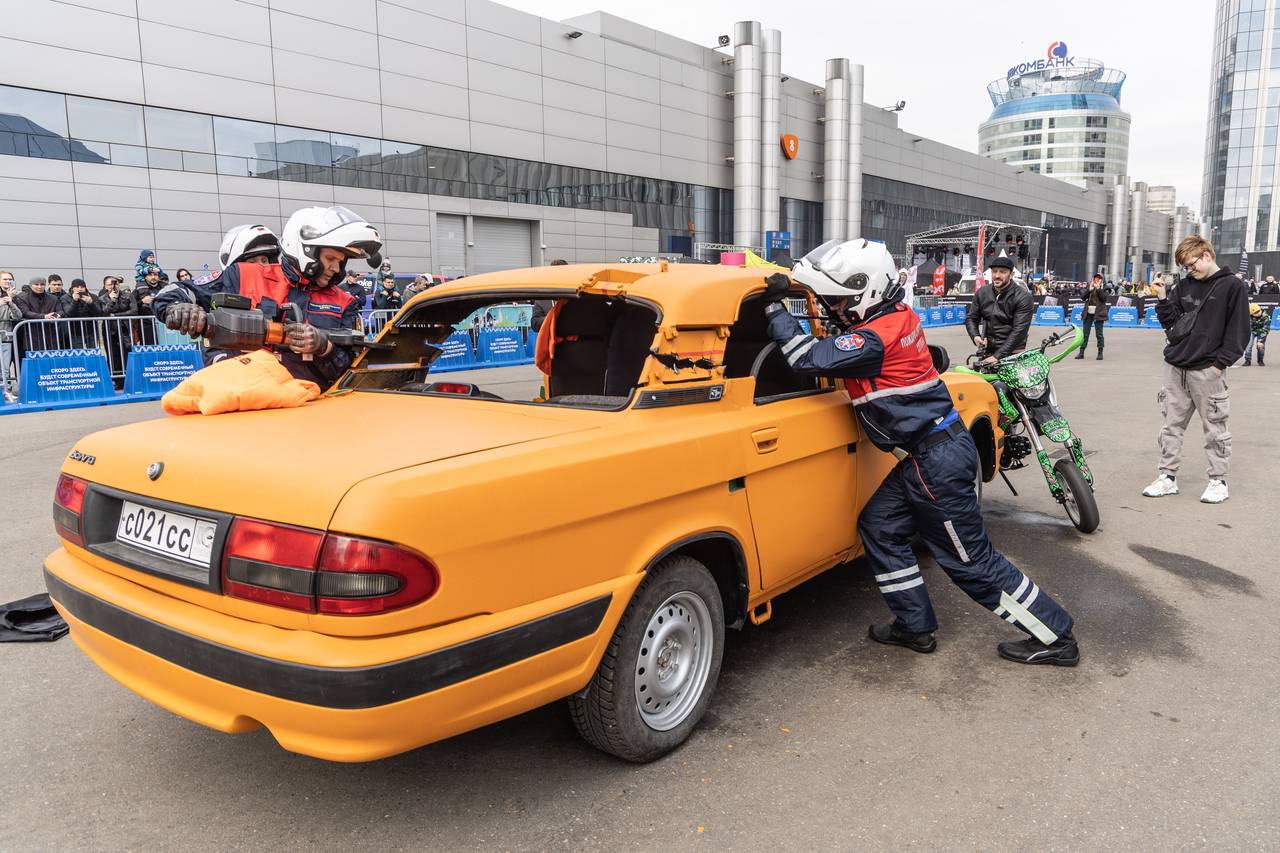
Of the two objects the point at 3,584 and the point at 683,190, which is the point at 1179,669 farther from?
the point at 683,190

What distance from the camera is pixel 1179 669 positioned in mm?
3697

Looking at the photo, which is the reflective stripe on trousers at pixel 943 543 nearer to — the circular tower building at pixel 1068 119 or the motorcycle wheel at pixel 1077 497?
the motorcycle wheel at pixel 1077 497

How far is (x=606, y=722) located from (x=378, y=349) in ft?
6.97

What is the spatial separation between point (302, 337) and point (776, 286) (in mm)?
2095

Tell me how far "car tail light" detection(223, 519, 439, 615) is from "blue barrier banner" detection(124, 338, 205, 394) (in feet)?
38.4

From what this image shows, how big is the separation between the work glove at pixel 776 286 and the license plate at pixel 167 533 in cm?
224

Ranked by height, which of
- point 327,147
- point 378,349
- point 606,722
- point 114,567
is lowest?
point 606,722

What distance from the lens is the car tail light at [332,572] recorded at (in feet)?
6.91

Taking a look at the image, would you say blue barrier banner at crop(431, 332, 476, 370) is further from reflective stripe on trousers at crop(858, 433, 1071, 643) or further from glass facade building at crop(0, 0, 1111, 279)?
reflective stripe on trousers at crop(858, 433, 1071, 643)

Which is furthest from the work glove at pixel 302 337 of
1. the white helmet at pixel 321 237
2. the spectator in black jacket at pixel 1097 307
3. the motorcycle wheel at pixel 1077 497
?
the spectator in black jacket at pixel 1097 307

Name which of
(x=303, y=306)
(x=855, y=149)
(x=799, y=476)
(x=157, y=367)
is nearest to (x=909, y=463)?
(x=799, y=476)

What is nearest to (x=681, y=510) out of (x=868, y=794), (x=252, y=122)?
(x=868, y=794)

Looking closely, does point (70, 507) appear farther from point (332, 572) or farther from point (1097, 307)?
point (1097, 307)

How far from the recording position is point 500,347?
694 inches
